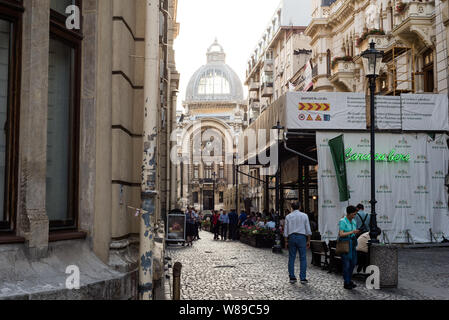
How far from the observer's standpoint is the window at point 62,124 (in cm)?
672

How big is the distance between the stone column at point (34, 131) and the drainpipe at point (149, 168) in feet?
4.51

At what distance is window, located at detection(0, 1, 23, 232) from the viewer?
5.96m

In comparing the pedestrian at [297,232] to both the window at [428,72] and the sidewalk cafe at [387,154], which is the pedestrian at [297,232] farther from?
the window at [428,72]

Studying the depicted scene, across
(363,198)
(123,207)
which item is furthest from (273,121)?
(123,207)

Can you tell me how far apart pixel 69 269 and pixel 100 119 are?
190 centimetres

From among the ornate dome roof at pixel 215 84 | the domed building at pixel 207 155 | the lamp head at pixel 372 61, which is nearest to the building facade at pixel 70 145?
the lamp head at pixel 372 61

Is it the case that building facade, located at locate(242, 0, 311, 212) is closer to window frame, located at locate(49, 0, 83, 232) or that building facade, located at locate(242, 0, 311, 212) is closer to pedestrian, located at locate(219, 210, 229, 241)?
pedestrian, located at locate(219, 210, 229, 241)

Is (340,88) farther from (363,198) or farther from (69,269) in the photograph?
(69,269)

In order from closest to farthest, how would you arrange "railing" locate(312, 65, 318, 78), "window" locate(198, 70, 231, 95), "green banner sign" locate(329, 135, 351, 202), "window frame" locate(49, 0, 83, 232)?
"window frame" locate(49, 0, 83, 232) < "green banner sign" locate(329, 135, 351, 202) < "railing" locate(312, 65, 318, 78) < "window" locate(198, 70, 231, 95)

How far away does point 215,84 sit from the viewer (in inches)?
5512

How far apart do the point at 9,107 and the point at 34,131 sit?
0.34 meters

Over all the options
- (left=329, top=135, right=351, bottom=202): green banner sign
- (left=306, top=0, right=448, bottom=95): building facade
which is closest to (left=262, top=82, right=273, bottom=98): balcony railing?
(left=306, top=0, right=448, bottom=95): building facade

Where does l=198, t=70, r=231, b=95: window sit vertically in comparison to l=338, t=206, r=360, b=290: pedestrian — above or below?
above

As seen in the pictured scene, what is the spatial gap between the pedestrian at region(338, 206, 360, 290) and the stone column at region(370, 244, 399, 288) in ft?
1.38
